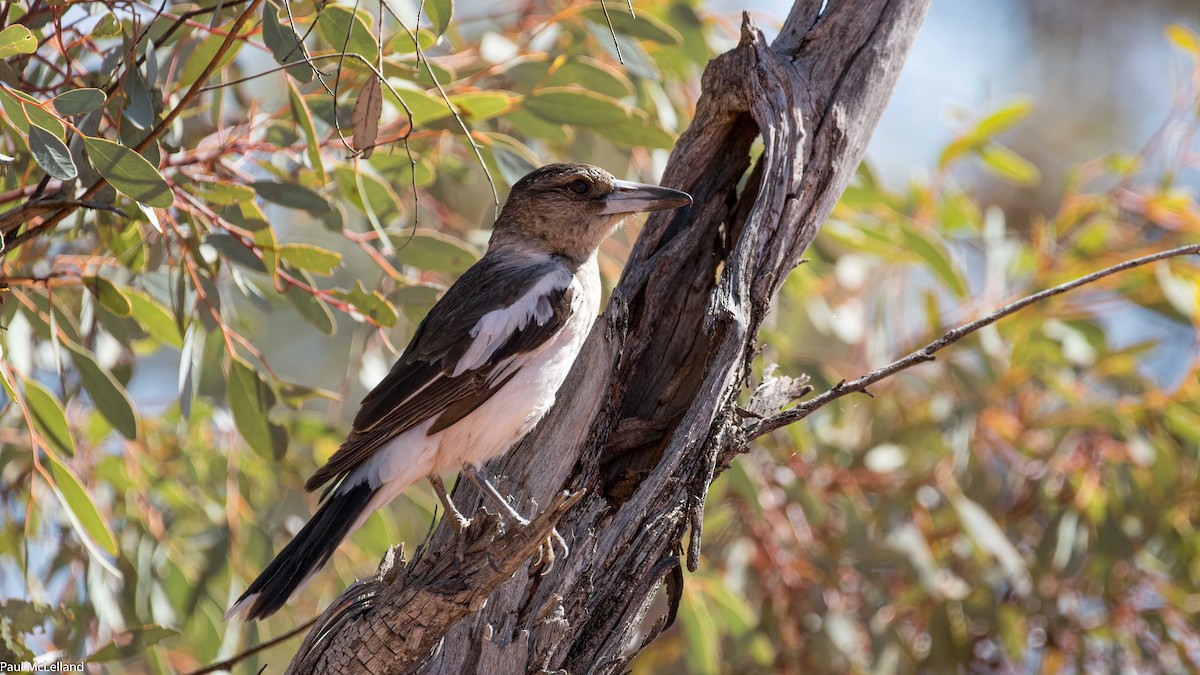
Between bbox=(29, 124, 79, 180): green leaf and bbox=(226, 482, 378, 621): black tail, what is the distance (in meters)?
0.91

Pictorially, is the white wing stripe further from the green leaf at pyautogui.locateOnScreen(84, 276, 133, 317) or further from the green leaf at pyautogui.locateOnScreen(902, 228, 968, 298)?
the green leaf at pyautogui.locateOnScreen(902, 228, 968, 298)

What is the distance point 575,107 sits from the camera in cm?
298

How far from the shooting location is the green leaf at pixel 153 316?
2.76 m

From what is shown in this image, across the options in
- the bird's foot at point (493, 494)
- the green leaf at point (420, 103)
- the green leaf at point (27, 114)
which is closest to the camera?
the green leaf at point (27, 114)

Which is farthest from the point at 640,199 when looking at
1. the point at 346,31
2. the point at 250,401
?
the point at 250,401

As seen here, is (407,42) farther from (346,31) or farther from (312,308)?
(312,308)

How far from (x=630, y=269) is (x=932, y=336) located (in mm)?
1909

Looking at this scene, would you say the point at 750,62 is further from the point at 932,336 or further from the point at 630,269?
the point at 932,336

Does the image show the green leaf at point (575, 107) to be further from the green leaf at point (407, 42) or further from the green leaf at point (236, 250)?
the green leaf at point (236, 250)

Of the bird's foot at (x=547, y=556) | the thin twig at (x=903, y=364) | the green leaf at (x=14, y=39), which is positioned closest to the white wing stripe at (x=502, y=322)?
the bird's foot at (x=547, y=556)

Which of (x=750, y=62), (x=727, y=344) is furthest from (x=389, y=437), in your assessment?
(x=750, y=62)

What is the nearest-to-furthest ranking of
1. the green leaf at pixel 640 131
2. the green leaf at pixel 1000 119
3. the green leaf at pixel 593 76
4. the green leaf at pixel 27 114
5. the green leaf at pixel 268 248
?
the green leaf at pixel 27 114, the green leaf at pixel 268 248, the green leaf at pixel 640 131, the green leaf at pixel 593 76, the green leaf at pixel 1000 119

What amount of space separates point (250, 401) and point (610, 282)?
1413mm

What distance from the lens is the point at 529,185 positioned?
3.29 metres
